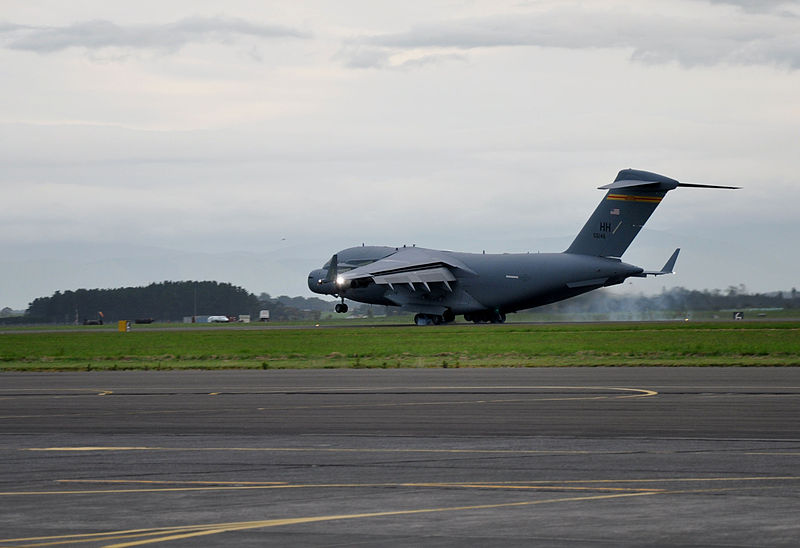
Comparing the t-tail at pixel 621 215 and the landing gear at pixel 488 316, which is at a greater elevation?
the t-tail at pixel 621 215

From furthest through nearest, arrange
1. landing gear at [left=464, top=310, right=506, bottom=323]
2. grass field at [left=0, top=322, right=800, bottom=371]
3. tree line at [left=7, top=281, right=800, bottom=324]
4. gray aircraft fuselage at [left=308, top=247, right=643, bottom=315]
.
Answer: tree line at [left=7, top=281, right=800, bottom=324]
landing gear at [left=464, top=310, right=506, bottom=323]
gray aircraft fuselage at [left=308, top=247, right=643, bottom=315]
grass field at [left=0, top=322, right=800, bottom=371]

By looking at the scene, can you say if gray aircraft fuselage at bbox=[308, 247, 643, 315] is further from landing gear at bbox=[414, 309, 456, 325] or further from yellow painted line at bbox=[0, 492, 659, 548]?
yellow painted line at bbox=[0, 492, 659, 548]

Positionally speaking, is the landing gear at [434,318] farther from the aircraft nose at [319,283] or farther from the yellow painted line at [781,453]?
the yellow painted line at [781,453]

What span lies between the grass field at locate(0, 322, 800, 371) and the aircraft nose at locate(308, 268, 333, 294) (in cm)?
2268

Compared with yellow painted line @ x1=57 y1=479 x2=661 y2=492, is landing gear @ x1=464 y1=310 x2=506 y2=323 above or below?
above

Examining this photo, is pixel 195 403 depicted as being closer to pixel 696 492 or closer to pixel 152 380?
pixel 152 380

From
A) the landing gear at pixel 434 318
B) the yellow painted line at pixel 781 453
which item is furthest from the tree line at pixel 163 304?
the yellow painted line at pixel 781 453

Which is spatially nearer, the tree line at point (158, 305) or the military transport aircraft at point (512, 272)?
the military transport aircraft at point (512, 272)

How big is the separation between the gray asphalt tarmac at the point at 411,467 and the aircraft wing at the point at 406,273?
6111 centimetres

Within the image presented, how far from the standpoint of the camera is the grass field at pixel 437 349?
46.5 meters

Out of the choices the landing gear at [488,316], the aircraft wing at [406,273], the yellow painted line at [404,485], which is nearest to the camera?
the yellow painted line at [404,485]

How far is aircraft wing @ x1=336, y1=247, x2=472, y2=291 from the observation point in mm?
92688

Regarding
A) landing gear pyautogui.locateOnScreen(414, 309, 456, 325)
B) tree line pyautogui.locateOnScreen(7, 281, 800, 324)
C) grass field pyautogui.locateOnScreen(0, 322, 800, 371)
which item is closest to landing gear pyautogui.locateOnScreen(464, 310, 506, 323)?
landing gear pyautogui.locateOnScreen(414, 309, 456, 325)

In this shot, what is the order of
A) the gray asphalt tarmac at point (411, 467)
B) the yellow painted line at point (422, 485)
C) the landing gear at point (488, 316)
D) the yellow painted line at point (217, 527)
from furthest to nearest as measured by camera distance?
the landing gear at point (488, 316), the yellow painted line at point (422, 485), the gray asphalt tarmac at point (411, 467), the yellow painted line at point (217, 527)
